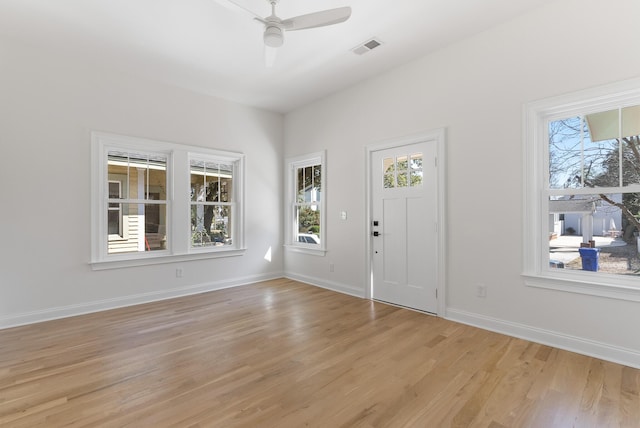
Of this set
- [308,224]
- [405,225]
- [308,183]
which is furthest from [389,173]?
[308,224]

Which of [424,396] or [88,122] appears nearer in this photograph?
[424,396]

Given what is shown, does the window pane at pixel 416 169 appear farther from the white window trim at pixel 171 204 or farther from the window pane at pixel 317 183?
the white window trim at pixel 171 204

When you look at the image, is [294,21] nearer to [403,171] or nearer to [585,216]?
[403,171]

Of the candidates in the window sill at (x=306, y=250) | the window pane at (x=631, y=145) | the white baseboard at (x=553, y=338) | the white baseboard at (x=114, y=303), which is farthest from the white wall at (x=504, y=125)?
the white baseboard at (x=114, y=303)

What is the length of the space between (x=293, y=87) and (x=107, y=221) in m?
3.15

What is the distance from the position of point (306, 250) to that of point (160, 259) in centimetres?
225

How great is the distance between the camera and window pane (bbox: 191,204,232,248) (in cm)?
484

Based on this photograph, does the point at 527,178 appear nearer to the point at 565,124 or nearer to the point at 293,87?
the point at 565,124

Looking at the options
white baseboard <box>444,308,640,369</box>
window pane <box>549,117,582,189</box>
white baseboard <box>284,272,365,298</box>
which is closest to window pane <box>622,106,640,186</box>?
window pane <box>549,117,582,189</box>

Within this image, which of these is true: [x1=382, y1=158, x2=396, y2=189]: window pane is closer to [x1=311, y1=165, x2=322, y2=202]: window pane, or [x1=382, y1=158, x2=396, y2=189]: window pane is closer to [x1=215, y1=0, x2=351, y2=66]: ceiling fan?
[x1=311, y1=165, x2=322, y2=202]: window pane

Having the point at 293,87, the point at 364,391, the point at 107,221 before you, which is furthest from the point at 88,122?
the point at 364,391

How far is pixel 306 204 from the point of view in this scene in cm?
546

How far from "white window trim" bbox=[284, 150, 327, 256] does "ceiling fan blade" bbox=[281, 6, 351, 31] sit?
2.63m

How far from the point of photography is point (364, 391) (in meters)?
2.11
